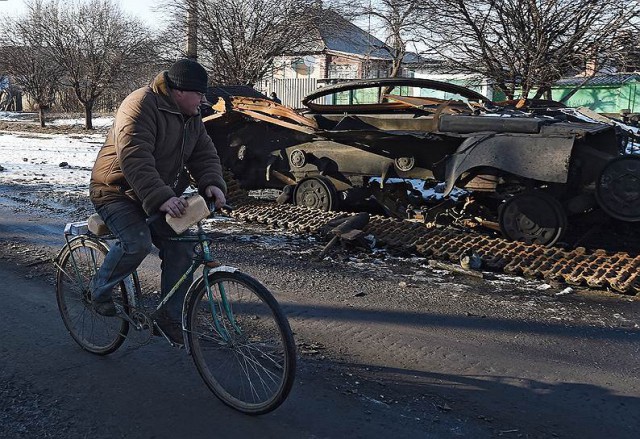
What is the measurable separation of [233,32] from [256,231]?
511 inches

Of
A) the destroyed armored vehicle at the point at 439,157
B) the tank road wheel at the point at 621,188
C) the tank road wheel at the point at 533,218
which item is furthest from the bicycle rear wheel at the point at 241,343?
the tank road wheel at the point at 621,188

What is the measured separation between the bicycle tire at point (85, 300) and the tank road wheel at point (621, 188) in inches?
190

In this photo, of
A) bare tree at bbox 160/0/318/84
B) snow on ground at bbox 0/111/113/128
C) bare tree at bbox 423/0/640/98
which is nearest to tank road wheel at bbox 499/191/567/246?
bare tree at bbox 423/0/640/98

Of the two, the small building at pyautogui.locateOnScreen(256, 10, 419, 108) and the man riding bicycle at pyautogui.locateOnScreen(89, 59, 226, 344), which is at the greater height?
the small building at pyautogui.locateOnScreen(256, 10, 419, 108)

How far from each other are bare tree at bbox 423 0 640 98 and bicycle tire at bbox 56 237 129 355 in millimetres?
10725

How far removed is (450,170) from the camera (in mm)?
7449

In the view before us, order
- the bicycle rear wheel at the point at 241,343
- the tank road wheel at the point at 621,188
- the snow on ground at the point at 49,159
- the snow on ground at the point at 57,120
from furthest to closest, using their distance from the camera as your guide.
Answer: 1. the snow on ground at the point at 57,120
2. the snow on ground at the point at 49,159
3. the tank road wheel at the point at 621,188
4. the bicycle rear wheel at the point at 241,343

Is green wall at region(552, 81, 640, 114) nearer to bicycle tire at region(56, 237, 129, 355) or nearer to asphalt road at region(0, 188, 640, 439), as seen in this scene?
asphalt road at region(0, 188, 640, 439)

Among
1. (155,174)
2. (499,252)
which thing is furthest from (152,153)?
(499,252)

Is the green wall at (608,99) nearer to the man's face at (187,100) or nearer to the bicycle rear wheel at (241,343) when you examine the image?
the man's face at (187,100)

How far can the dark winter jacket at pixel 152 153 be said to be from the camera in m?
3.51

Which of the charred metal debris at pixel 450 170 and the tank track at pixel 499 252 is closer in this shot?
the tank track at pixel 499 252

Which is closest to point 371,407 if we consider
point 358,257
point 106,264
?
point 106,264

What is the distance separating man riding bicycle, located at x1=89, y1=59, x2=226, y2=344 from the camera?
3.53m
